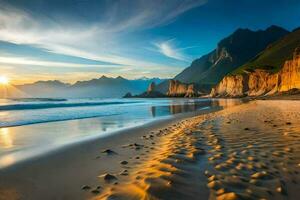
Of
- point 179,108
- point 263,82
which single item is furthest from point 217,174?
point 263,82

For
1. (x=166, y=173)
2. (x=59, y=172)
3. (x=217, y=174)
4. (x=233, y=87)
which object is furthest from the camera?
(x=233, y=87)

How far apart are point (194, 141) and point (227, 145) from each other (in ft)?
5.22

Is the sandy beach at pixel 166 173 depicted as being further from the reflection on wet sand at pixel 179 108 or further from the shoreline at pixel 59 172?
the reflection on wet sand at pixel 179 108

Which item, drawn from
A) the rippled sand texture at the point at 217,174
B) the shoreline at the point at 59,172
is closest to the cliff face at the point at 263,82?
the rippled sand texture at the point at 217,174

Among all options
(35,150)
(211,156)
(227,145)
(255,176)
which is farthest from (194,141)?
(35,150)

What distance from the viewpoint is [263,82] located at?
5177 inches

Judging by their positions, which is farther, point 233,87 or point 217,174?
point 233,87

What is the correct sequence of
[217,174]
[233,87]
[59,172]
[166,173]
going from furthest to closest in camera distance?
[233,87] < [59,172] < [166,173] < [217,174]

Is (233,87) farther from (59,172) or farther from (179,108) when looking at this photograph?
(59,172)

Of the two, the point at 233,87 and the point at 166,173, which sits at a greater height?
the point at 233,87

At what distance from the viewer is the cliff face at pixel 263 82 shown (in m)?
84.5

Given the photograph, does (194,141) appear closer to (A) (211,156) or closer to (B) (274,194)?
(A) (211,156)

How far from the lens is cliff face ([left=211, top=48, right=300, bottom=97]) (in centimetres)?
8450

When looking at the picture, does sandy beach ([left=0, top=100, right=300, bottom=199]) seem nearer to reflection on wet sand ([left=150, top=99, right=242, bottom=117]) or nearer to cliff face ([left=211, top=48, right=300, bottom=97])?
reflection on wet sand ([left=150, top=99, right=242, bottom=117])
